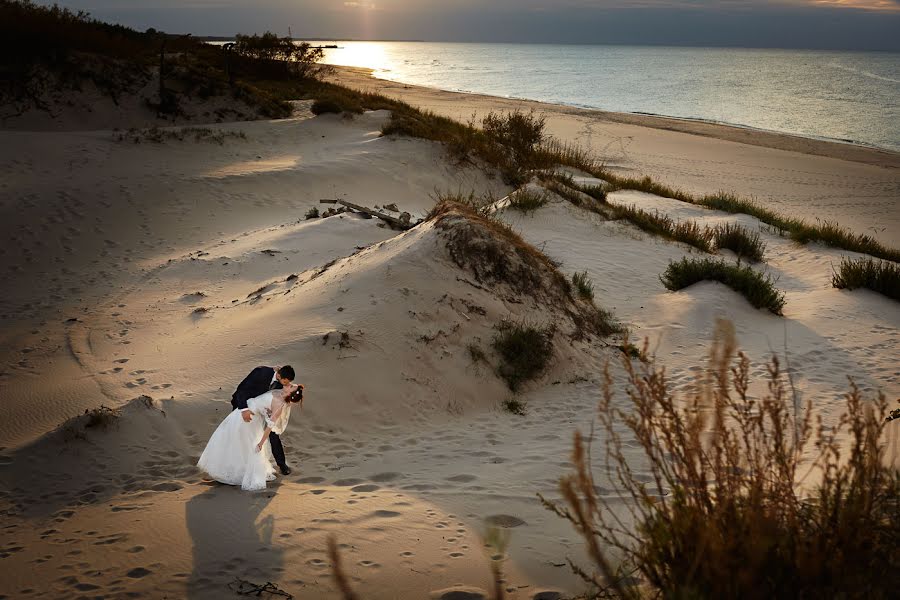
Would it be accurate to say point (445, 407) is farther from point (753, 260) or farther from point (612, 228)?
point (753, 260)

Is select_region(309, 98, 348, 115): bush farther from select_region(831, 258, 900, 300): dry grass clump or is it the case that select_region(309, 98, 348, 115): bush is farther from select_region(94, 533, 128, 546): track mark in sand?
select_region(94, 533, 128, 546): track mark in sand

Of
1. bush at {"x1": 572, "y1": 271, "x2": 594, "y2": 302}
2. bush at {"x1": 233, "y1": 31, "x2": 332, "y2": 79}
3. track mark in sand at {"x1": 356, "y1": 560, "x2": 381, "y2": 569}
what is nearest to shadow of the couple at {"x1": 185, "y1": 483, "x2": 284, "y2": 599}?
track mark in sand at {"x1": 356, "y1": 560, "x2": 381, "y2": 569}

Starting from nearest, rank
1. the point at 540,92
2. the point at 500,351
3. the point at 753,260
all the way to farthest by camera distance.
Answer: the point at 500,351 < the point at 753,260 < the point at 540,92

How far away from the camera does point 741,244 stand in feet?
43.9

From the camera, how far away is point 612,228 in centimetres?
1341

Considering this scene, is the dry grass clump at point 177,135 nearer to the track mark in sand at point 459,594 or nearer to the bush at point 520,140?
the bush at point 520,140

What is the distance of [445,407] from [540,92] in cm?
5934

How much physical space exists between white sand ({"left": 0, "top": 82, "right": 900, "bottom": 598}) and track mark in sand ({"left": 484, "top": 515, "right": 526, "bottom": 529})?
48 mm

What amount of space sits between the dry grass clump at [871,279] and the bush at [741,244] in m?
2.15

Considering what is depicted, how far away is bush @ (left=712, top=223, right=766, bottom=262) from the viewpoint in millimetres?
13273

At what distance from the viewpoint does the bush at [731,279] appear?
998cm

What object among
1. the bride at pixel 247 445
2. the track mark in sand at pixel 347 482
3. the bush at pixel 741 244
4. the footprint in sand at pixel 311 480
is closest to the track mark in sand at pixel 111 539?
the bride at pixel 247 445

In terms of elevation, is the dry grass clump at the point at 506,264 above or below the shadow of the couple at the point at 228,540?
above

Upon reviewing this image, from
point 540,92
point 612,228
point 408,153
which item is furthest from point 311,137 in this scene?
point 540,92
